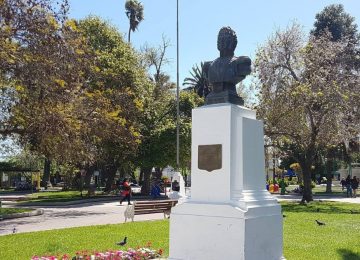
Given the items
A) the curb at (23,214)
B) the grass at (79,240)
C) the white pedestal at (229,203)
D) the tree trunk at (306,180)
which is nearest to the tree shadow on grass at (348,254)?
the white pedestal at (229,203)

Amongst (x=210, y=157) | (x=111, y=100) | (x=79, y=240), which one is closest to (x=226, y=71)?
(x=210, y=157)

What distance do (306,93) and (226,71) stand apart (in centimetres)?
1770

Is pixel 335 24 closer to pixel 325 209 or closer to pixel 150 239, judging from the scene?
pixel 325 209

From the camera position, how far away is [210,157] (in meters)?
7.93

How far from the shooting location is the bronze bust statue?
8.36 m

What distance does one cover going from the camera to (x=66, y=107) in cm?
2005

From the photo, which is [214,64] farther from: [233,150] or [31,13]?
[31,13]

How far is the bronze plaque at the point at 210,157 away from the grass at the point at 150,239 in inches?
118

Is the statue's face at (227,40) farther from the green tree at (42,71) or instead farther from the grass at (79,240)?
the green tree at (42,71)

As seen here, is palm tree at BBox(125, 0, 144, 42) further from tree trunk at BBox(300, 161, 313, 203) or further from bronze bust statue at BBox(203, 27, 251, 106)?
bronze bust statue at BBox(203, 27, 251, 106)

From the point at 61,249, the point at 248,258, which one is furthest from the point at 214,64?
the point at 61,249

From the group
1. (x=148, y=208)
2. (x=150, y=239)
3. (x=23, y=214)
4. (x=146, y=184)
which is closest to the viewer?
(x=150, y=239)

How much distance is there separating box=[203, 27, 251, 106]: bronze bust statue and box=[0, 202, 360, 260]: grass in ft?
12.0

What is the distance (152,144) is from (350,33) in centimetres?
2312
